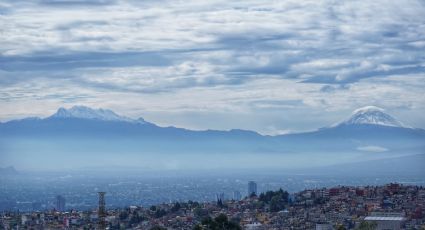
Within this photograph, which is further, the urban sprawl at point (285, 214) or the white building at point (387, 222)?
the urban sprawl at point (285, 214)

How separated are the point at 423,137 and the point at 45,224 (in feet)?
456

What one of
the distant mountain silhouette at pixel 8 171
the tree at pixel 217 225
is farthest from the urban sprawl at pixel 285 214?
the distant mountain silhouette at pixel 8 171

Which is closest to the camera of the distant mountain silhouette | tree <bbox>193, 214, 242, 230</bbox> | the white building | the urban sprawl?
tree <bbox>193, 214, 242, 230</bbox>

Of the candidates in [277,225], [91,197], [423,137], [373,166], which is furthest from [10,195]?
[423,137]

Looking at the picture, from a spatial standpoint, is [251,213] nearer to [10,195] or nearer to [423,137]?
[10,195]

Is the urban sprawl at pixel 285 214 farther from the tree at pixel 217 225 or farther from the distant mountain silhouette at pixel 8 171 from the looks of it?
the distant mountain silhouette at pixel 8 171

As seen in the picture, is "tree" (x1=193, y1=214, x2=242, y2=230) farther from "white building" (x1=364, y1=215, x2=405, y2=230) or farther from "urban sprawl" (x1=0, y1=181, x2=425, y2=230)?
"white building" (x1=364, y1=215, x2=405, y2=230)

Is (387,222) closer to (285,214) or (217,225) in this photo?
(285,214)

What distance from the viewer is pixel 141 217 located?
52125 millimetres

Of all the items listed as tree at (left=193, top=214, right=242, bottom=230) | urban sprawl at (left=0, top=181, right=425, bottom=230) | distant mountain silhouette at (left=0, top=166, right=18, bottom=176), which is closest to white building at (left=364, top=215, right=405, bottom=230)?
urban sprawl at (left=0, top=181, right=425, bottom=230)

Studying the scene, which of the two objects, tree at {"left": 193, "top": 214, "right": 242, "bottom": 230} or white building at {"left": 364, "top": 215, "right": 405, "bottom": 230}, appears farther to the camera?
white building at {"left": 364, "top": 215, "right": 405, "bottom": 230}

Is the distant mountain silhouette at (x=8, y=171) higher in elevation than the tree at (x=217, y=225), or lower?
higher

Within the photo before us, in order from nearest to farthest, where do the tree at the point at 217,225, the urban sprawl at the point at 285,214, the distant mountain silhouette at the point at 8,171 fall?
the tree at the point at 217,225
the urban sprawl at the point at 285,214
the distant mountain silhouette at the point at 8,171

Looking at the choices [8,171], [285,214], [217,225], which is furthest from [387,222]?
[8,171]
